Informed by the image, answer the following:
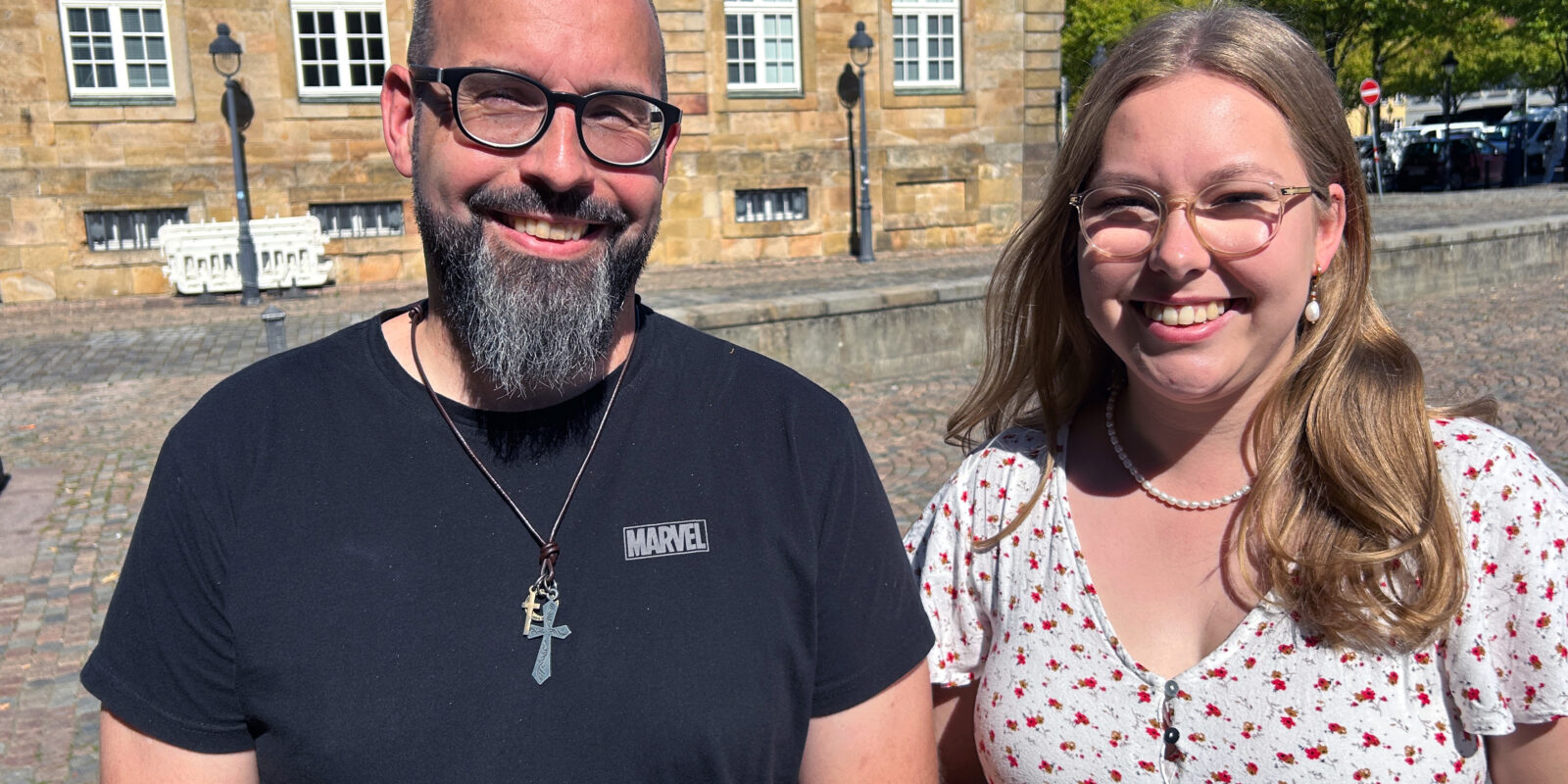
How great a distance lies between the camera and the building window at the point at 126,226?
60.2ft

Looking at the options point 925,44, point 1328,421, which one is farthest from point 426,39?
point 925,44

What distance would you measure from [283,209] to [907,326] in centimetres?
1181

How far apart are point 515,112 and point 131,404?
1004 cm

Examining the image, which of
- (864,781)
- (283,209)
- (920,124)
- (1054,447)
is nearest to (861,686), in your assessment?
(864,781)

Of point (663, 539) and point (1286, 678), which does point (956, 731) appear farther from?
point (663, 539)

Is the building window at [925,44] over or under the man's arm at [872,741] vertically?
over

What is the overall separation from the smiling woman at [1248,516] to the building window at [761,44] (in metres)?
19.7

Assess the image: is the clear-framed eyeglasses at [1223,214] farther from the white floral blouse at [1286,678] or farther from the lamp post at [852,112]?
the lamp post at [852,112]

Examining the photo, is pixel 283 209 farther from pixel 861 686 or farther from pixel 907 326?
pixel 861 686

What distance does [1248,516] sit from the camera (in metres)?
2.13

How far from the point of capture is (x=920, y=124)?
2239cm

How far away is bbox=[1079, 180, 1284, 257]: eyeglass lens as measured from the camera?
202 cm

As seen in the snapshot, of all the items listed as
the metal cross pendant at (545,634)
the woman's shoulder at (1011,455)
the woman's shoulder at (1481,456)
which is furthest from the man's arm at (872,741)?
the woman's shoulder at (1481,456)

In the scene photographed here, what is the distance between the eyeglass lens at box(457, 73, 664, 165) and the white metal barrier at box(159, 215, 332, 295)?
16594 mm
